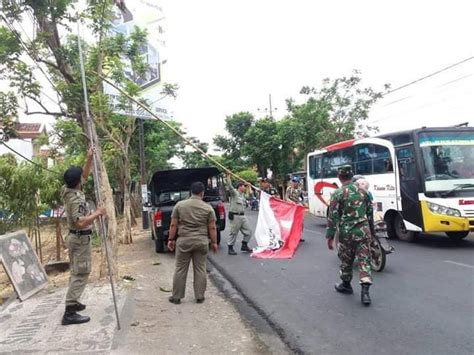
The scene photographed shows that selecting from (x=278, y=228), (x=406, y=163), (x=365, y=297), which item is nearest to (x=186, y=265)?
(x=365, y=297)

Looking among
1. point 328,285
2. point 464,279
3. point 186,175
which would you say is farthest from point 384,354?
point 186,175

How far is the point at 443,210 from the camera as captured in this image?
1038cm

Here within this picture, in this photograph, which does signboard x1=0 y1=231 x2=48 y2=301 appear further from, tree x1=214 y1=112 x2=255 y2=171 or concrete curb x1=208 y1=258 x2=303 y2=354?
tree x1=214 y1=112 x2=255 y2=171

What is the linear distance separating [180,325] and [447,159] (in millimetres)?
8078

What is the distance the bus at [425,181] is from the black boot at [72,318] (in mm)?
8003

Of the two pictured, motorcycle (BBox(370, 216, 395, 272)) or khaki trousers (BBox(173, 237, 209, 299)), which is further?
motorcycle (BBox(370, 216, 395, 272))

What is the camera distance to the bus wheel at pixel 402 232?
11.6m

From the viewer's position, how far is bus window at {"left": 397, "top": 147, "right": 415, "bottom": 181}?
11.2 m

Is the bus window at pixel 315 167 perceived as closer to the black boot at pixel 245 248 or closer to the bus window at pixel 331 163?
the bus window at pixel 331 163

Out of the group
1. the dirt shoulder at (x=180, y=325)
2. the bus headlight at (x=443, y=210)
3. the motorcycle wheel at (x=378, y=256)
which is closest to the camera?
the dirt shoulder at (x=180, y=325)

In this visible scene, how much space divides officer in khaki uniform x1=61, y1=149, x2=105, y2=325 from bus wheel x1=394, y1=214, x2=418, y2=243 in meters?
8.52

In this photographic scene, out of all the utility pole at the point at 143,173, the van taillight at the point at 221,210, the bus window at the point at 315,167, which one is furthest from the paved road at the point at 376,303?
the utility pole at the point at 143,173

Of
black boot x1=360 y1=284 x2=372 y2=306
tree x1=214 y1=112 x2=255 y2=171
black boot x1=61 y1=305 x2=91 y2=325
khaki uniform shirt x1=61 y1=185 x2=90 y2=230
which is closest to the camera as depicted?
black boot x1=61 y1=305 x2=91 y2=325

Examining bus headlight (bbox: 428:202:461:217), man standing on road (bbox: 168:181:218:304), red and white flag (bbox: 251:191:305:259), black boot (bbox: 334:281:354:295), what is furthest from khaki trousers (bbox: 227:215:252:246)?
black boot (bbox: 334:281:354:295)
